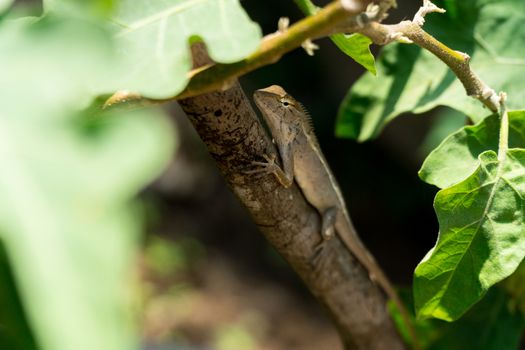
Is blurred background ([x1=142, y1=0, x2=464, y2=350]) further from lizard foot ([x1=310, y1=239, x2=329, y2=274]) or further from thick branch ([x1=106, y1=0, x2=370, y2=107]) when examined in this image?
thick branch ([x1=106, y1=0, x2=370, y2=107])

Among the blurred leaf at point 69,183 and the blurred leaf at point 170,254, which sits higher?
the blurred leaf at point 69,183

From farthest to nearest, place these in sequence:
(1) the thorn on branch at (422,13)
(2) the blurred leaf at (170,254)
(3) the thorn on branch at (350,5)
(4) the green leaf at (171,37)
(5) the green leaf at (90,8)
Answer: (2) the blurred leaf at (170,254), (1) the thorn on branch at (422,13), (3) the thorn on branch at (350,5), (4) the green leaf at (171,37), (5) the green leaf at (90,8)

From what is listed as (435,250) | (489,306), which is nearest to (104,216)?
(435,250)

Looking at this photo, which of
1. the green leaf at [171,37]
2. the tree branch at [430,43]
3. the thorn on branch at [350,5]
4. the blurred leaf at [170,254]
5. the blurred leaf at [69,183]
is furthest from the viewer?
the blurred leaf at [170,254]

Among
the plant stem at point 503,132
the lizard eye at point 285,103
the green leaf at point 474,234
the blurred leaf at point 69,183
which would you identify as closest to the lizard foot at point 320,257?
the green leaf at point 474,234

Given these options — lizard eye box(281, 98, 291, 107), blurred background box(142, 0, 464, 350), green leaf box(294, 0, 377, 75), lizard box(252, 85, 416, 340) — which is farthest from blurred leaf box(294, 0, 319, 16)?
blurred background box(142, 0, 464, 350)

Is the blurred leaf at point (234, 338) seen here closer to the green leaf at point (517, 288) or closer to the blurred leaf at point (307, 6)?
the green leaf at point (517, 288)

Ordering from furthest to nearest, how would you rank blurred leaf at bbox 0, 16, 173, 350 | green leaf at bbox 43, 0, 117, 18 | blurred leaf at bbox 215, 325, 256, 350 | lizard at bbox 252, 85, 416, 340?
blurred leaf at bbox 215, 325, 256, 350 < lizard at bbox 252, 85, 416, 340 < green leaf at bbox 43, 0, 117, 18 < blurred leaf at bbox 0, 16, 173, 350
